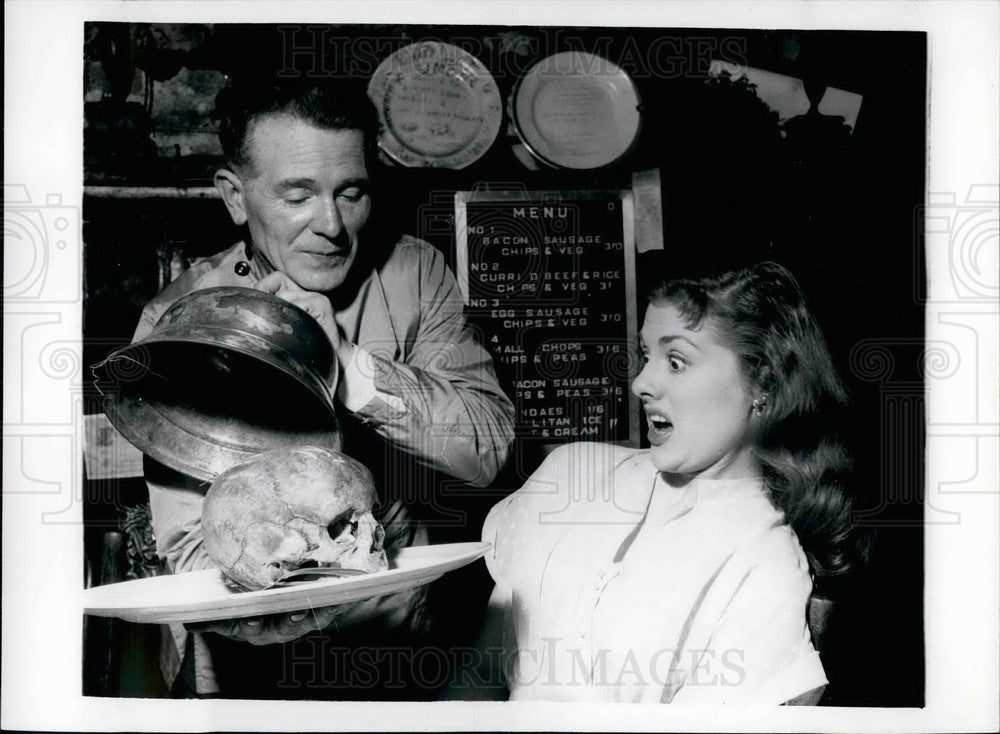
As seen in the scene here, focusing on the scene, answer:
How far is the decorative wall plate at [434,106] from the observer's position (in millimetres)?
1821

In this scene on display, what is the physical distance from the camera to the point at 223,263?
72.1 inches

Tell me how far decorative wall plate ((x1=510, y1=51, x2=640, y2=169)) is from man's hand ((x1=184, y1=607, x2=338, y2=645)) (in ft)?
3.28

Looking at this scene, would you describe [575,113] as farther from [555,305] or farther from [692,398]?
[692,398]

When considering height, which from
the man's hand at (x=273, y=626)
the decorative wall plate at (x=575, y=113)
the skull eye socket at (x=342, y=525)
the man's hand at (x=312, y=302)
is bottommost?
the man's hand at (x=273, y=626)

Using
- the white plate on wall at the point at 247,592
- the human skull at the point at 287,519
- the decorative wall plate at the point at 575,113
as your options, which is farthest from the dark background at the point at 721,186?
the human skull at the point at 287,519

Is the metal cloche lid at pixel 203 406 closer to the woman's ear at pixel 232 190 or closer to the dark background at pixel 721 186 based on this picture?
the dark background at pixel 721 186

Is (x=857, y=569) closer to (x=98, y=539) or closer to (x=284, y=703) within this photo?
(x=284, y=703)

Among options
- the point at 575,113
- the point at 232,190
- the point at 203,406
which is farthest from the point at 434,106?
the point at 203,406

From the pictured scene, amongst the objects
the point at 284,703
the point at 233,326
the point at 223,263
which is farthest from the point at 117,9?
the point at 284,703

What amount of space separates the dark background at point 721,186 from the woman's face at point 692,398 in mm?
133

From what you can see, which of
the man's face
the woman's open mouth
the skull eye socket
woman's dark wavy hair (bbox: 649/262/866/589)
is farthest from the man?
woman's dark wavy hair (bbox: 649/262/866/589)

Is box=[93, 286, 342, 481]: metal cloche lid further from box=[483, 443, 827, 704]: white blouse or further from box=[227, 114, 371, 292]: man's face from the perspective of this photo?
box=[483, 443, 827, 704]: white blouse

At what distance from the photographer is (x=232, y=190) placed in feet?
5.96

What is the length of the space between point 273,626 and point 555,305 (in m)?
0.83
